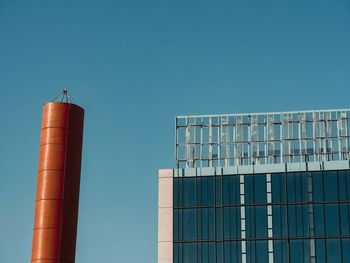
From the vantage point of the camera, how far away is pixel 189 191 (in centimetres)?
10388

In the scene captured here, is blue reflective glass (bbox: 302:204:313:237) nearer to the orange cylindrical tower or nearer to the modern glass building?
the modern glass building

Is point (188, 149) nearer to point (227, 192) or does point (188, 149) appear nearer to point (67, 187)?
point (227, 192)

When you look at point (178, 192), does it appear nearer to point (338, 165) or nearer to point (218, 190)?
point (218, 190)

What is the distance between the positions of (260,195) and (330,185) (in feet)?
26.4

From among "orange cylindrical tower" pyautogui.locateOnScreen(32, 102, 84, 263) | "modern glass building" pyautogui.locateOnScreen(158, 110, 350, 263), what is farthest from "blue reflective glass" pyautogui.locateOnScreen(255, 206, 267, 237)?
"orange cylindrical tower" pyautogui.locateOnScreen(32, 102, 84, 263)

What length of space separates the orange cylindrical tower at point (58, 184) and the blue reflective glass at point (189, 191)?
1732 cm

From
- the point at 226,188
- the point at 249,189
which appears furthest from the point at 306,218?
the point at 226,188

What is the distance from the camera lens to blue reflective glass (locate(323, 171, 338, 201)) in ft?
328

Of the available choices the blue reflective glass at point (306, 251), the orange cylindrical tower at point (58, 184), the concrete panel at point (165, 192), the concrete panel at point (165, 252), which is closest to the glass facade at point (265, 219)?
the blue reflective glass at point (306, 251)

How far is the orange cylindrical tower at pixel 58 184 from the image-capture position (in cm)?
8662

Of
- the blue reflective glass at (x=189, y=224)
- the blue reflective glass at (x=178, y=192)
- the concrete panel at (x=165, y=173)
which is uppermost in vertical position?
the concrete panel at (x=165, y=173)

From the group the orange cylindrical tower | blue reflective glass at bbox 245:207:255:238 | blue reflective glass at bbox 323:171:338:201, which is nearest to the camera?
the orange cylindrical tower

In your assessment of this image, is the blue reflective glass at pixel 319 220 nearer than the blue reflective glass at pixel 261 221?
Yes

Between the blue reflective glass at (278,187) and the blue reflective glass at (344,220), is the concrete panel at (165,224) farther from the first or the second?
the blue reflective glass at (344,220)
